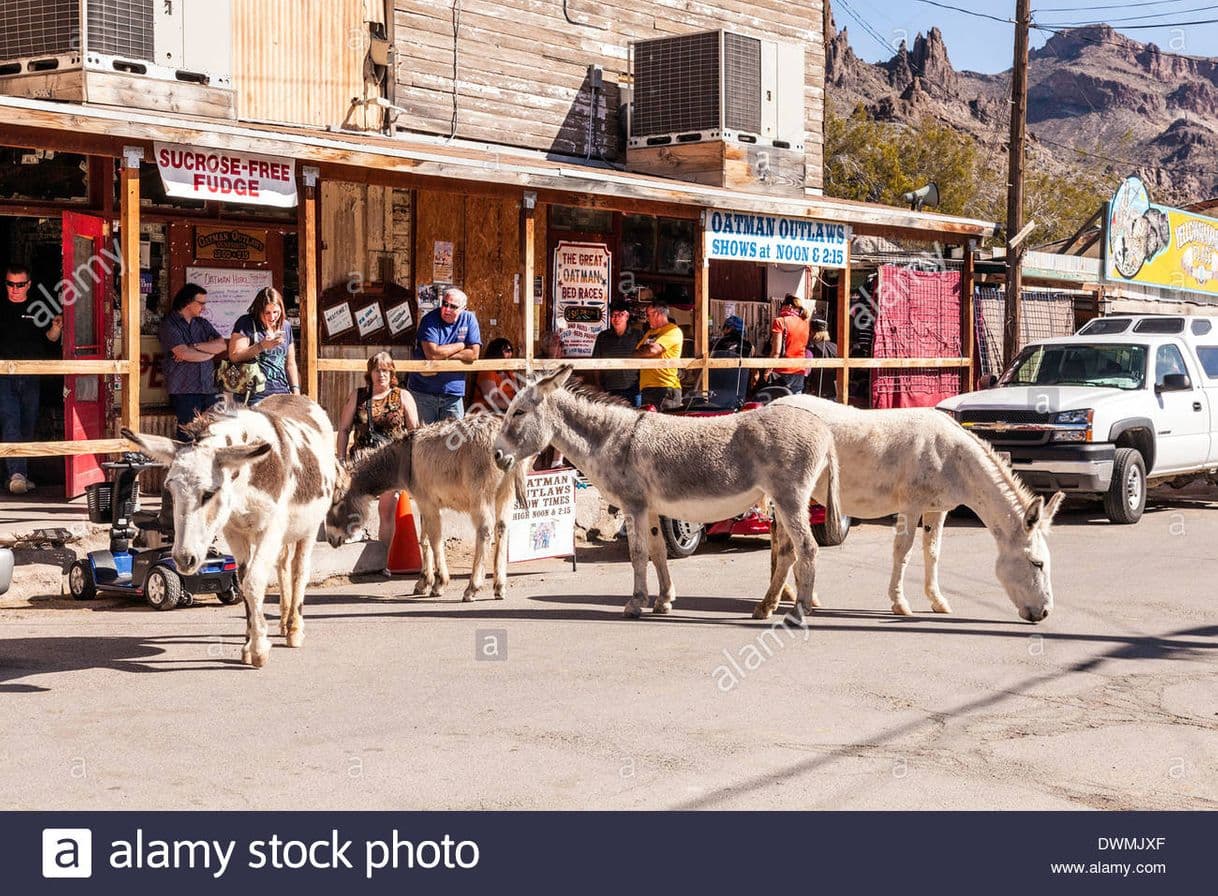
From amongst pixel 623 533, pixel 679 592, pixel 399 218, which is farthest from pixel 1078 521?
pixel 399 218

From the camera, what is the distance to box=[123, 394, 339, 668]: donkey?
874 cm

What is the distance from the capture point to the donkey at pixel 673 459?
435 inches

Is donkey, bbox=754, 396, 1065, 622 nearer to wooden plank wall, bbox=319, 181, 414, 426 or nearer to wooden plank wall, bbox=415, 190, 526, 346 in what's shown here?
wooden plank wall, bbox=319, 181, 414, 426

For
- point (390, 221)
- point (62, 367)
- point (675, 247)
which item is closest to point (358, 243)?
point (390, 221)

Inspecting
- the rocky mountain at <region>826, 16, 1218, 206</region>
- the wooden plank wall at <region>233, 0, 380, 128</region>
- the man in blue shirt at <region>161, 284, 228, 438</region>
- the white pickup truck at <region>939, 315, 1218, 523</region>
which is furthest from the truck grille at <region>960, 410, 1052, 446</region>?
the rocky mountain at <region>826, 16, 1218, 206</region>

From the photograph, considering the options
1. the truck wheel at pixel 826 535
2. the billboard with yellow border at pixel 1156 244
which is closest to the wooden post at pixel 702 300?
the truck wheel at pixel 826 535

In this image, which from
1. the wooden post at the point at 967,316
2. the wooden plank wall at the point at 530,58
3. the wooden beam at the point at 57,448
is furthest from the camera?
the wooden post at the point at 967,316

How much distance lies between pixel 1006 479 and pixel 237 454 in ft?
19.0

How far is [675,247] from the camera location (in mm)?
22156

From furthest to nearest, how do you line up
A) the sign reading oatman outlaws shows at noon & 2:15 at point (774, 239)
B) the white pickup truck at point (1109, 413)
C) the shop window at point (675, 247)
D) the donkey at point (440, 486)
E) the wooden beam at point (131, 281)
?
1. the shop window at point (675, 247)
2. the sign reading oatman outlaws shows at noon & 2:15 at point (774, 239)
3. the white pickup truck at point (1109, 413)
4. the wooden beam at point (131, 281)
5. the donkey at point (440, 486)

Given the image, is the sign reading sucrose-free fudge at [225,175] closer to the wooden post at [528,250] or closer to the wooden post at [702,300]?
the wooden post at [528,250]

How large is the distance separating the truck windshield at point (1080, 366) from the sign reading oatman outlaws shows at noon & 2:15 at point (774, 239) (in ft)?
9.10

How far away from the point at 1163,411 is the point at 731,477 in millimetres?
9245

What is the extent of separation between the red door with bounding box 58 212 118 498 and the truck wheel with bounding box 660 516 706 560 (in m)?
5.96
